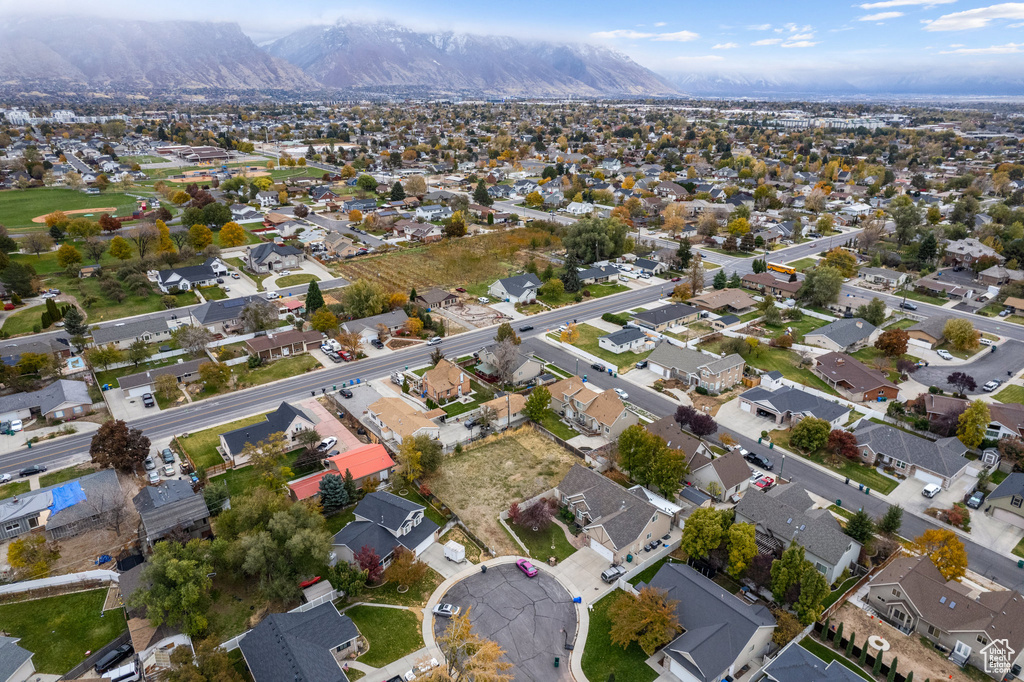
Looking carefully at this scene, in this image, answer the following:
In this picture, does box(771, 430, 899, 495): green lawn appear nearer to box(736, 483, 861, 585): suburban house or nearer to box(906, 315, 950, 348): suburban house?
box(736, 483, 861, 585): suburban house

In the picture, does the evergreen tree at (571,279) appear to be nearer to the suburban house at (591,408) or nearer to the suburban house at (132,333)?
the suburban house at (591,408)

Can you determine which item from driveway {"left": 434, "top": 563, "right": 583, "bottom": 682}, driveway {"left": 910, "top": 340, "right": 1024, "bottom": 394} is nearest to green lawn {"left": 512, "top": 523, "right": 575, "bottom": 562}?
driveway {"left": 434, "top": 563, "right": 583, "bottom": 682}

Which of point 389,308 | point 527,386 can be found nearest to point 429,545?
point 527,386

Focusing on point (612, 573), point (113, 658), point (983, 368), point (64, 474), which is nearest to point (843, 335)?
point (983, 368)

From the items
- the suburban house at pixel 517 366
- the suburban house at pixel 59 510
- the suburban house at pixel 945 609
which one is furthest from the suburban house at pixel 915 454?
the suburban house at pixel 59 510

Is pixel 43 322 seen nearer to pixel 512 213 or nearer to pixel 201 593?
pixel 201 593

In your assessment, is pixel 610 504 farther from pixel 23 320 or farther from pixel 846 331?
pixel 23 320

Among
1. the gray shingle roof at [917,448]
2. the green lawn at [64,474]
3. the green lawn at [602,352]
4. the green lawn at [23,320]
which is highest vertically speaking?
the gray shingle roof at [917,448]
